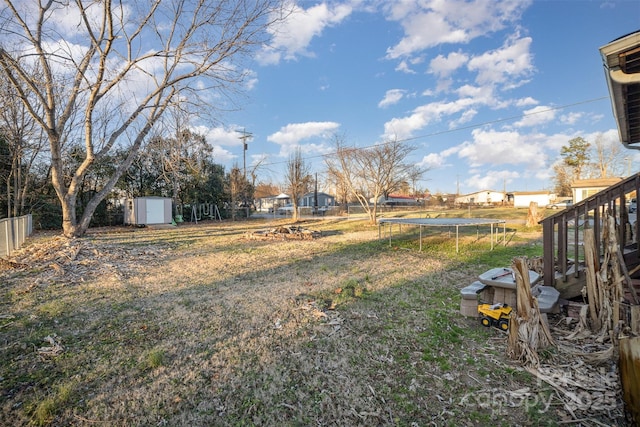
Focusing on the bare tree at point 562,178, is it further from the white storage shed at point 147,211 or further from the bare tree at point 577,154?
the white storage shed at point 147,211

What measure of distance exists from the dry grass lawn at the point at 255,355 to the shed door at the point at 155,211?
41.1 feet

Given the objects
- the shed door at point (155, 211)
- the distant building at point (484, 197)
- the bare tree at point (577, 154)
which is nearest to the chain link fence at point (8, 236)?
the shed door at point (155, 211)

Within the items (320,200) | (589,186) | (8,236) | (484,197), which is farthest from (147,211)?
(484,197)

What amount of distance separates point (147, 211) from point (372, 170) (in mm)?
13384

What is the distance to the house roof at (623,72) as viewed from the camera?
2.53m

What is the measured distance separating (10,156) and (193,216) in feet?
31.7

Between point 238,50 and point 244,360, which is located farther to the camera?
point 238,50

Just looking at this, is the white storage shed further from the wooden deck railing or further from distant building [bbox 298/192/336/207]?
distant building [bbox 298/192/336/207]

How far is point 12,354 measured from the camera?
2.59 m

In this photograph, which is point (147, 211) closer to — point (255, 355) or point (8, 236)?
point (8, 236)

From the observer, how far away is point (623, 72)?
2.87 m

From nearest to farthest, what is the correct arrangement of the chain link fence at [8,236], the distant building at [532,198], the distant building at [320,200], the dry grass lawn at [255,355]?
1. the dry grass lawn at [255,355]
2. the chain link fence at [8,236]
3. the distant building at [532,198]
4. the distant building at [320,200]

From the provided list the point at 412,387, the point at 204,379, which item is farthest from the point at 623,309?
the point at 204,379

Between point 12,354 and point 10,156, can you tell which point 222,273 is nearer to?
point 12,354
